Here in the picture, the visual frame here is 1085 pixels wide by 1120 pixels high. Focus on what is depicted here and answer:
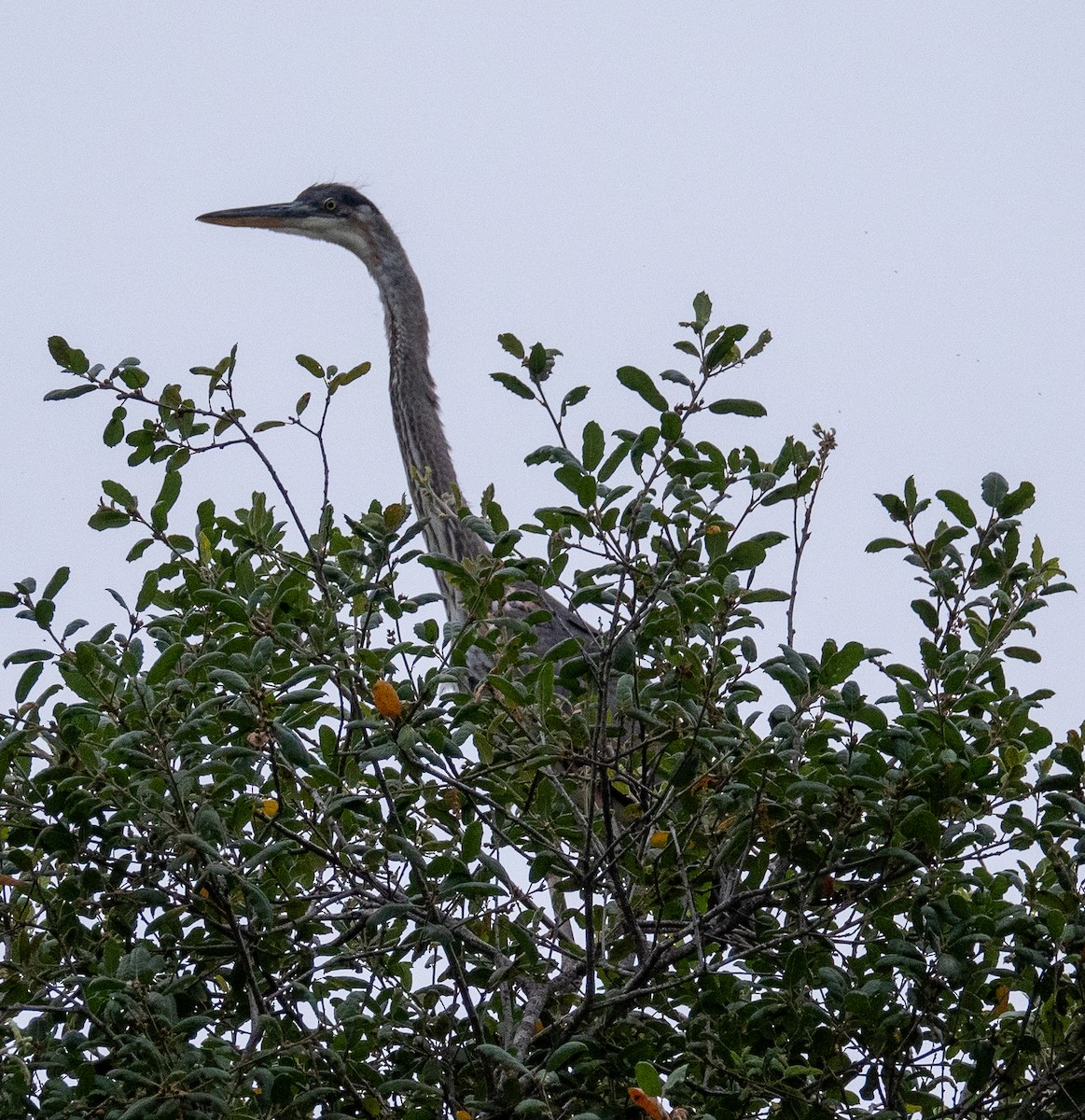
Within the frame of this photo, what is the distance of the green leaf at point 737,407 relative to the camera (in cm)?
280

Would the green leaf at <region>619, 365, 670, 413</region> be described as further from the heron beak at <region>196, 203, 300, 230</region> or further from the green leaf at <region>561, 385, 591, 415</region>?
the heron beak at <region>196, 203, 300, 230</region>

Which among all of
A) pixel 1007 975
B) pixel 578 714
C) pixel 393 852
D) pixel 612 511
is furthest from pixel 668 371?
pixel 1007 975

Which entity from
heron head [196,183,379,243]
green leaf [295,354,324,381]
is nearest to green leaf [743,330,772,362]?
green leaf [295,354,324,381]

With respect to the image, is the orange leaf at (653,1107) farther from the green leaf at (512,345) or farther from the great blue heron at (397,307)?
the great blue heron at (397,307)

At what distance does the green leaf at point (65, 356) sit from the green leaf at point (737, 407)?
4.14 feet

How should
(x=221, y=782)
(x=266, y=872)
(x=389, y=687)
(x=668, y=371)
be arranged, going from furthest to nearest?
(x=266, y=872) < (x=668, y=371) < (x=221, y=782) < (x=389, y=687)

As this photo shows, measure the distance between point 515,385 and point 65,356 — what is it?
905mm

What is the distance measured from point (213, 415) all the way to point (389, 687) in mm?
983

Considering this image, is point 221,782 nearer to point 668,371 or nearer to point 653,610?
point 653,610

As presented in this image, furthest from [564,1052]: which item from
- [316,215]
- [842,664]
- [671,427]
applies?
[316,215]

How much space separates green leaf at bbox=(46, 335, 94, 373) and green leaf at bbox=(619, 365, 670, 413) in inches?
42.8

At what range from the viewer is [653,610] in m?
2.87

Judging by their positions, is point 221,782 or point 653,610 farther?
point 653,610

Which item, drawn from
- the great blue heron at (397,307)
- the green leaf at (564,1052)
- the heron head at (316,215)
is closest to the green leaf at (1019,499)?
the green leaf at (564,1052)
